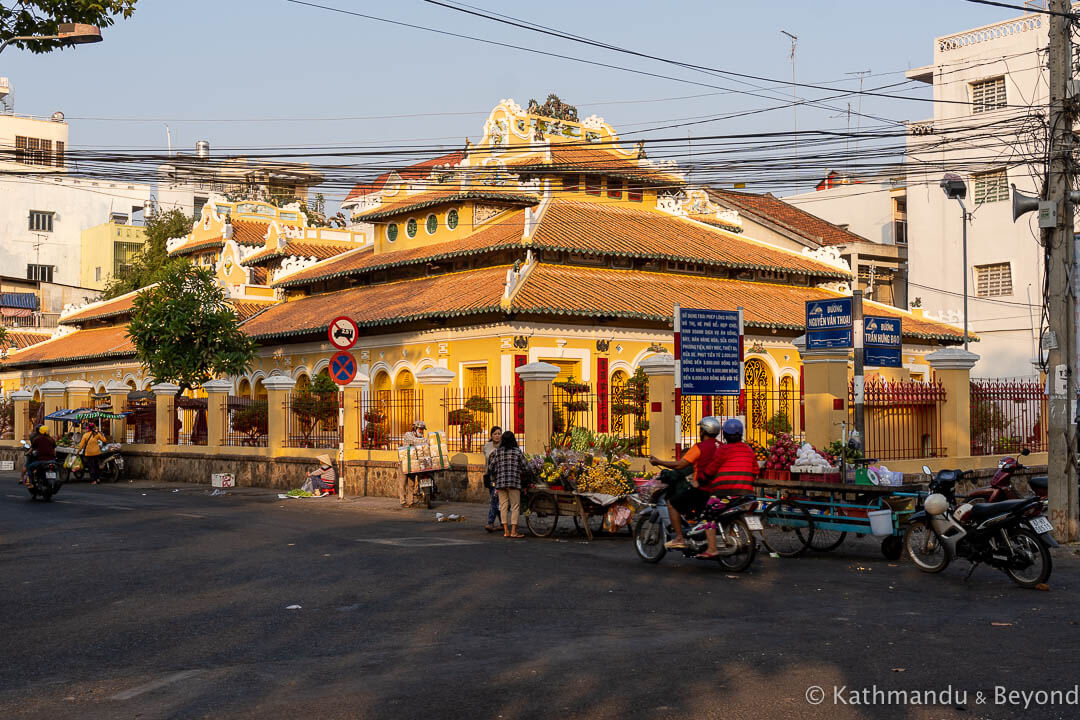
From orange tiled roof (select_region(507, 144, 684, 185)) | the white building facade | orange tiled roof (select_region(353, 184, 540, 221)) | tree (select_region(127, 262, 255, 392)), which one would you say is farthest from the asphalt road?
the white building facade

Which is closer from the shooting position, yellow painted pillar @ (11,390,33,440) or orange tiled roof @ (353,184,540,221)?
orange tiled roof @ (353,184,540,221)

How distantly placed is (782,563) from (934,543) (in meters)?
1.86

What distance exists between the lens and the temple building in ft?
114

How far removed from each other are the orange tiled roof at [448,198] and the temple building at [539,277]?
0.25 feet

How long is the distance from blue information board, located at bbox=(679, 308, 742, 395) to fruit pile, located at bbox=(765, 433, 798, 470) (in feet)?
3.93

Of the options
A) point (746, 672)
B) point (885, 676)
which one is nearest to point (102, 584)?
point (746, 672)

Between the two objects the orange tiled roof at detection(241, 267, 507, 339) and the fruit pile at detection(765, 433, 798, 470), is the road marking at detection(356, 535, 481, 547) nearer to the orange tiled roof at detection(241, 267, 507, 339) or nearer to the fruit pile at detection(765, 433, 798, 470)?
the fruit pile at detection(765, 433, 798, 470)

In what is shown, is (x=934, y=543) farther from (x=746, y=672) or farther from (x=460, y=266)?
(x=460, y=266)

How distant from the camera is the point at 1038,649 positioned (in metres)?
8.63

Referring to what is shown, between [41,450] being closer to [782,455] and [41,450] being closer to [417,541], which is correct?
[417,541]

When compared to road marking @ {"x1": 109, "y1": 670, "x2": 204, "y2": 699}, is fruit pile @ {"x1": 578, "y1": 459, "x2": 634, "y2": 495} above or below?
above

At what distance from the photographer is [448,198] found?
129 feet

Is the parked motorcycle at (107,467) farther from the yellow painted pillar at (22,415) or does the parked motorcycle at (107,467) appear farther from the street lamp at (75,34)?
the street lamp at (75,34)

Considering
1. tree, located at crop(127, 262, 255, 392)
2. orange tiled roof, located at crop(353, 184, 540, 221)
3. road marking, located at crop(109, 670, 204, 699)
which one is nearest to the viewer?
road marking, located at crop(109, 670, 204, 699)
